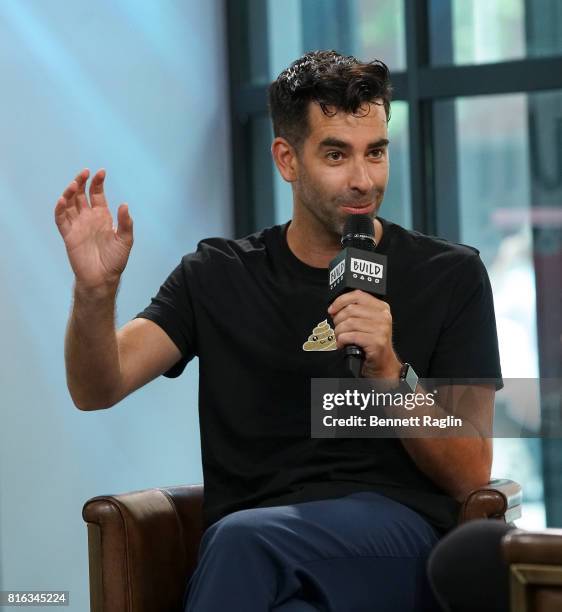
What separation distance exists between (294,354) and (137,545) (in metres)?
0.45

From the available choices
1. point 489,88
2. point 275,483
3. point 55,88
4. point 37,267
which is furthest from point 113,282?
point 489,88

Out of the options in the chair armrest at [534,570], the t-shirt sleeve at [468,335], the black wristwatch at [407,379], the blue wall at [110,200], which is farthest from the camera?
the blue wall at [110,200]

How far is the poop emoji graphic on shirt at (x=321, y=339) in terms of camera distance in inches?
84.0

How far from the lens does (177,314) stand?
222 cm

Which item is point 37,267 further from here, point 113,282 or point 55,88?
point 113,282

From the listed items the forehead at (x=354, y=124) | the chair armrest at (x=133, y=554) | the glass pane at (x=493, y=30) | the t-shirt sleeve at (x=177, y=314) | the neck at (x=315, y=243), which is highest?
the glass pane at (x=493, y=30)

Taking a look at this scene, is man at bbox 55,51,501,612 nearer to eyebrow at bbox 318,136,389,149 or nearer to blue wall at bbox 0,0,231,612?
eyebrow at bbox 318,136,389,149

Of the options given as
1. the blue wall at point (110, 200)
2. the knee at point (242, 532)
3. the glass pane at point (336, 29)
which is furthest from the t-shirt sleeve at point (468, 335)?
the glass pane at point (336, 29)

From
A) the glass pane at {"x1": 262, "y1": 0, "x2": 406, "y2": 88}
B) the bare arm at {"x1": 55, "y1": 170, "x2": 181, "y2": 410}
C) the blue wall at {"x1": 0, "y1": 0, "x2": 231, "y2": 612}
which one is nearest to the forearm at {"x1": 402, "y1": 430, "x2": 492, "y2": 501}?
the bare arm at {"x1": 55, "y1": 170, "x2": 181, "y2": 410}

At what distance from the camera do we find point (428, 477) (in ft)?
6.71

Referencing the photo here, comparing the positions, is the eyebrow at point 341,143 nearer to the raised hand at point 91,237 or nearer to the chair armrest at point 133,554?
the raised hand at point 91,237

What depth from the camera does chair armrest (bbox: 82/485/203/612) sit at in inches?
79.0

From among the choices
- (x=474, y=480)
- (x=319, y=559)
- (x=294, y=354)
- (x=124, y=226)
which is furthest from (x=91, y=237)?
(x=474, y=480)

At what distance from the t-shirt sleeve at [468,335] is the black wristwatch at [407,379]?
202mm
